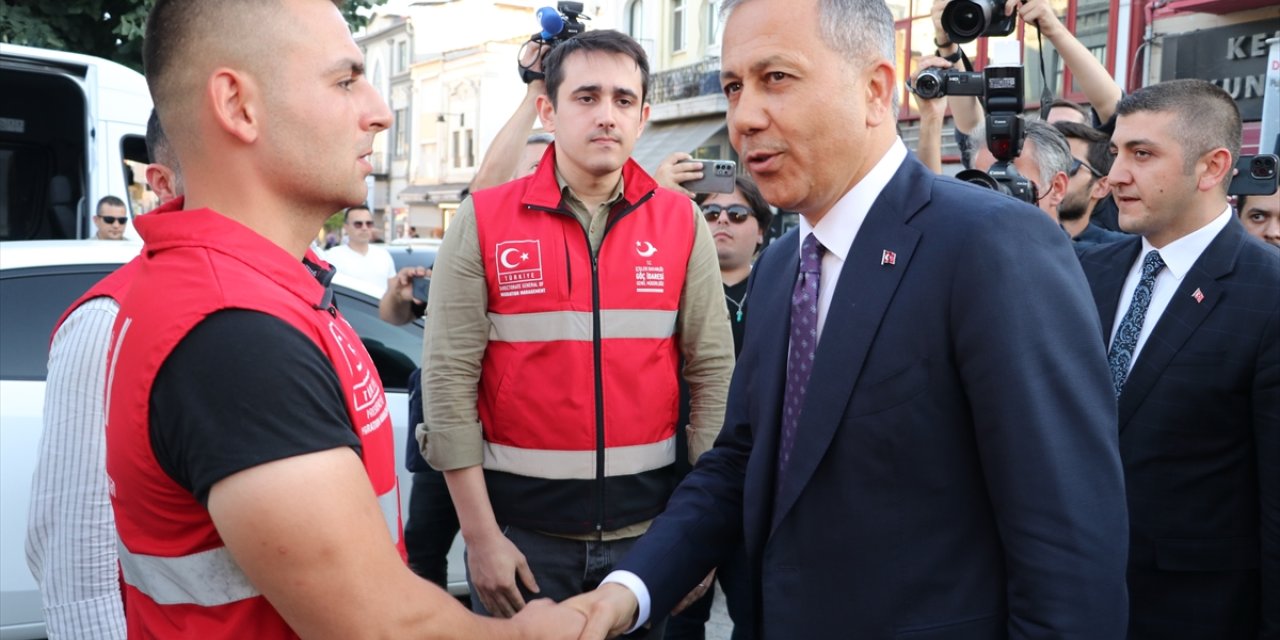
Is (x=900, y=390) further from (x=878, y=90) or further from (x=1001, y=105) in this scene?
(x=1001, y=105)

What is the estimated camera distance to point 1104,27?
16.6 metres

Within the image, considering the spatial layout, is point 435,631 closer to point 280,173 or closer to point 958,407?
point 280,173

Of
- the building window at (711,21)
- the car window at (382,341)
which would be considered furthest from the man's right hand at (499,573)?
the building window at (711,21)

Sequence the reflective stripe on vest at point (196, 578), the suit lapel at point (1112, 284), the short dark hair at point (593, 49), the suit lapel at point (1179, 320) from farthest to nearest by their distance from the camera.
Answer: the short dark hair at point (593, 49) → the suit lapel at point (1112, 284) → the suit lapel at point (1179, 320) → the reflective stripe on vest at point (196, 578)

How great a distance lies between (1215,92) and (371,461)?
2.95m

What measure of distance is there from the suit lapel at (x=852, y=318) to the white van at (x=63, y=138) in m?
6.69

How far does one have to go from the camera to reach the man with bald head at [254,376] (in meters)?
1.40

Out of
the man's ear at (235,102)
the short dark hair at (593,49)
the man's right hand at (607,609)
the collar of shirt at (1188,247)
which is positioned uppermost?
the short dark hair at (593,49)

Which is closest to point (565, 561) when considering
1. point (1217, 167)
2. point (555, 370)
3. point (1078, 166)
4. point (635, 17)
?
point (555, 370)

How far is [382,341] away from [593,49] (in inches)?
83.0

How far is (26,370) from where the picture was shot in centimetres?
414

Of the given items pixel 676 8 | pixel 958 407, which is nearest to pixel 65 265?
pixel 958 407

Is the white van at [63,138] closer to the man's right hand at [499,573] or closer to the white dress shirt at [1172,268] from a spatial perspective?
the man's right hand at [499,573]

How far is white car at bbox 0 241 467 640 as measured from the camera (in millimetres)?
4008
